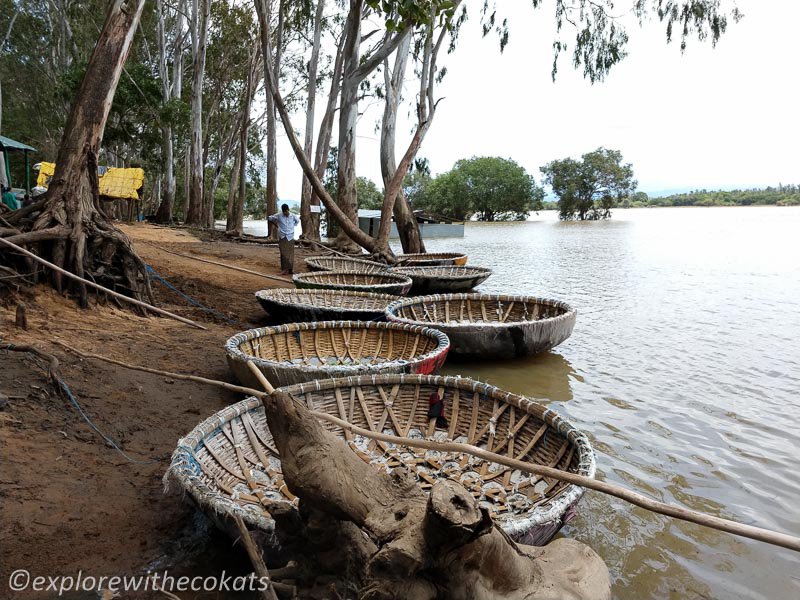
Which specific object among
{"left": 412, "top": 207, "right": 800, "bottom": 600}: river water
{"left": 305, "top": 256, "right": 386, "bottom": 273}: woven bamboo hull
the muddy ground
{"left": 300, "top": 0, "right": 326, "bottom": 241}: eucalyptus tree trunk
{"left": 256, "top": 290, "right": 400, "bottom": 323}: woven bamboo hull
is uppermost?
Answer: {"left": 300, "top": 0, "right": 326, "bottom": 241}: eucalyptus tree trunk

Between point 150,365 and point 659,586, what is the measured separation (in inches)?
140

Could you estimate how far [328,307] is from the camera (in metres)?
5.92

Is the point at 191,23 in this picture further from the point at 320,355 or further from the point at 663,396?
the point at 663,396

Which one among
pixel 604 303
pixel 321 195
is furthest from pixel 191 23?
pixel 604 303

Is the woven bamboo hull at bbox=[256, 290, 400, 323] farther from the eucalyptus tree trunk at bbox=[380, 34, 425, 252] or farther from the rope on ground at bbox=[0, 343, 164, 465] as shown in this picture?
the eucalyptus tree trunk at bbox=[380, 34, 425, 252]

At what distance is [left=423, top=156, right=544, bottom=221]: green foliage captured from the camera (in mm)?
53750

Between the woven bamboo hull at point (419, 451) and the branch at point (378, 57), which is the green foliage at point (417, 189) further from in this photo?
the woven bamboo hull at point (419, 451)

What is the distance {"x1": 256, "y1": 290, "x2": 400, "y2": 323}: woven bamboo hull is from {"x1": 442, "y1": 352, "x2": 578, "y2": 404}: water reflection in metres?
0.97

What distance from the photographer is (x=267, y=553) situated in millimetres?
1902

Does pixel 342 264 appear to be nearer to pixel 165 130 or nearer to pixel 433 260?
pixel 433 260

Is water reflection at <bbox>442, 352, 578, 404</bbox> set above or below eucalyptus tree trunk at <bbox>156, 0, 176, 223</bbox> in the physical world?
below

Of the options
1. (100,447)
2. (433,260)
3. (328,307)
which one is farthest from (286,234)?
(100,447)

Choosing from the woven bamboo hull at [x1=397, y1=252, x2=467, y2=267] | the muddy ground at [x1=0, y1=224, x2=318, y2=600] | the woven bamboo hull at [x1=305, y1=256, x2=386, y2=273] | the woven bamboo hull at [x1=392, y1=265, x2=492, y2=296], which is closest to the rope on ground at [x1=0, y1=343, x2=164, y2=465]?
the muddy ground at [x1=0, y1=224, x2=318, y2=600]

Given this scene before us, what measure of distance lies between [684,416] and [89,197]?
5.61 metres
